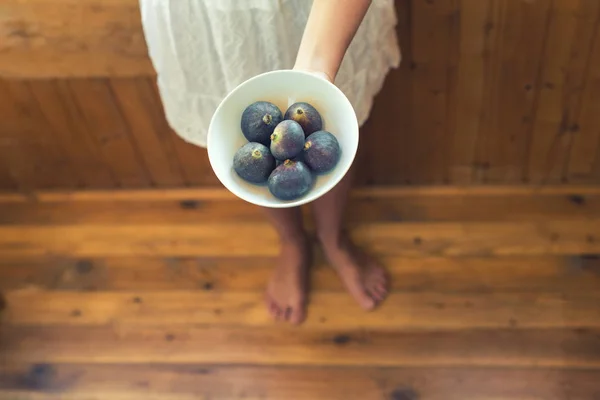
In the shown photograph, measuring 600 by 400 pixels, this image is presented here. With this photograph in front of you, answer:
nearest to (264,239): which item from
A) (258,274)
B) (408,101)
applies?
(258,274)

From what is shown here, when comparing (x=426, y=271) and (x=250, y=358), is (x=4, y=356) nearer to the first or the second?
(x=250, y=358)

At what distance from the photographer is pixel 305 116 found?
0.74m

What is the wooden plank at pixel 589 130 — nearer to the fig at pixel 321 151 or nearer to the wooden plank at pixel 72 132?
the fig at pixel 321 151

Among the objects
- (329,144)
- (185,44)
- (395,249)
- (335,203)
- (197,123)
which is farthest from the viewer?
(395,249)

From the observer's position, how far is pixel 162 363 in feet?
4.23

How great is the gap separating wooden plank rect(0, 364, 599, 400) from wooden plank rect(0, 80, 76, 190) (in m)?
0.45

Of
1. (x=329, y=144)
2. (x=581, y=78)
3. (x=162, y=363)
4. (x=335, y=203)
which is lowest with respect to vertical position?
(x=162, y=363)

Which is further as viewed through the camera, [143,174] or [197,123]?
[143,174]

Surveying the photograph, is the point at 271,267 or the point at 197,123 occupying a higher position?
the point at 197,123

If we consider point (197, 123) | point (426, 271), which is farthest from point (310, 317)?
point (197, 123)

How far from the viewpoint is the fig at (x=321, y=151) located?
2.35ft

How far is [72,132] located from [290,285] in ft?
1.92

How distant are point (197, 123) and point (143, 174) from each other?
0.54 metres

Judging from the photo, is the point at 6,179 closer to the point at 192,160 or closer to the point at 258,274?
the point at 192,160
